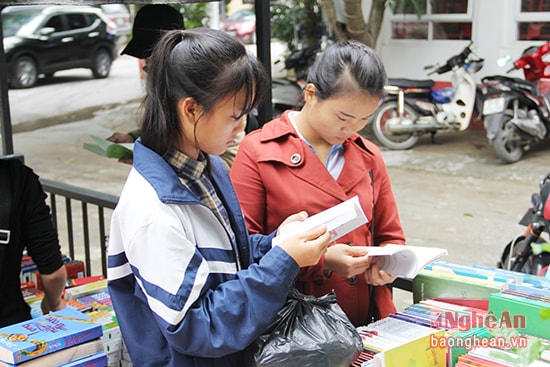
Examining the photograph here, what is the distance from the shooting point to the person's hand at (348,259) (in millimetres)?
1797

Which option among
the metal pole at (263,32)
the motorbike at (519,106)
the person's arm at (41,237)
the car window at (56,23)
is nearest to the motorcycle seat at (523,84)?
the motorbike at (519,106)

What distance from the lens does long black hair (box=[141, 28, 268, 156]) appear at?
1407mm

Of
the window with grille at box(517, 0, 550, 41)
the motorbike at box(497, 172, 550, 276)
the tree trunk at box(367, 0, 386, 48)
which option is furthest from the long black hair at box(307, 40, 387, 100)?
the window with grille at box(517, 0, 550, 41)

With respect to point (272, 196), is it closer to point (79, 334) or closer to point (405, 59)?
point (79, 334)

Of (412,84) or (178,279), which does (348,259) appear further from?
(412,84)

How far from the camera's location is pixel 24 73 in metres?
14.2

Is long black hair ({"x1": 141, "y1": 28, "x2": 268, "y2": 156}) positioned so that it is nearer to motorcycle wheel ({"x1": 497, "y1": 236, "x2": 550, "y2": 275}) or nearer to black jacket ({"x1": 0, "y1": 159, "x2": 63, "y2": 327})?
black jacket ({"x1": 0, "y1": 159, "x2": 63, "y2": 327})

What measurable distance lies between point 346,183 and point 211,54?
0.70 metres

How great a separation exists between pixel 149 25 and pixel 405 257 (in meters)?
1.61

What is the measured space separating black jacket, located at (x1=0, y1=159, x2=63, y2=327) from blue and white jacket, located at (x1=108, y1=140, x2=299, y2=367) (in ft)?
Answer: 2.71

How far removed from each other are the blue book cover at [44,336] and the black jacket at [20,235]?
285mm

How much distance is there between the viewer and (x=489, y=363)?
1521mm

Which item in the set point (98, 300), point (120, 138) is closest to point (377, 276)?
point (98, 300)

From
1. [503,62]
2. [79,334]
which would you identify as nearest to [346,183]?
[79,334]
